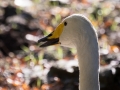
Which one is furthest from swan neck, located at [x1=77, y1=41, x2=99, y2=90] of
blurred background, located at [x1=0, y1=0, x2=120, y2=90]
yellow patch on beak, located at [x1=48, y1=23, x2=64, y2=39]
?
blurred background, located at [x1=0, y1=0, x2=120, y2=90]

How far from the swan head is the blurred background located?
4.04ft

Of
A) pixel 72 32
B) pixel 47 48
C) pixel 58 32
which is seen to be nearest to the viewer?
pixel 72 32

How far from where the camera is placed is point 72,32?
3.60 meters

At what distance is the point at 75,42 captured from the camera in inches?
140

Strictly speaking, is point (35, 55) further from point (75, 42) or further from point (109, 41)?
point (75, 42)

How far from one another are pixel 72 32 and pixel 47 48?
2752 millimetres

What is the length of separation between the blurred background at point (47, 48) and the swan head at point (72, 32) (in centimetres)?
123

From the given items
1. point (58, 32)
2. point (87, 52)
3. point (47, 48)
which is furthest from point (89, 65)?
point (47, 48)

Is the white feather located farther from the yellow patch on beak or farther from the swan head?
the yellow patch on beak

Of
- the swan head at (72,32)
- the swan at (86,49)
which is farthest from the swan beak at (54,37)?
the swan at (86,49)

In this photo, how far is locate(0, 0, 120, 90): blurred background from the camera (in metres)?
5.16

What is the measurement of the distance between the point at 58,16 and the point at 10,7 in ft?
3.56

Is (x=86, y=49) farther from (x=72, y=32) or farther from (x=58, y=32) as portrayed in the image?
(x=58, y=32)

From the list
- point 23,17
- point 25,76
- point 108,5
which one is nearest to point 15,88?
point 25,76
